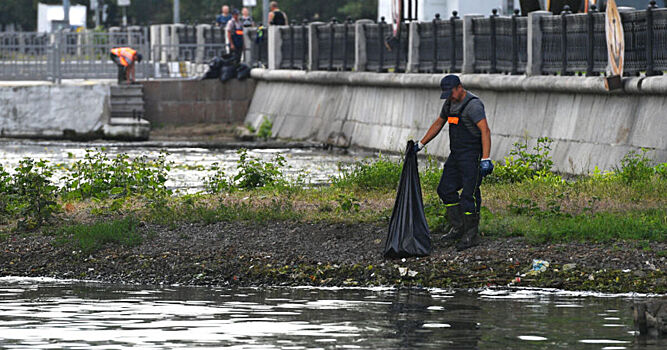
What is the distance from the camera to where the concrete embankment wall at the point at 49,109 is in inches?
1320

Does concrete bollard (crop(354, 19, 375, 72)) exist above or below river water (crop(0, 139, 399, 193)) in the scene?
above

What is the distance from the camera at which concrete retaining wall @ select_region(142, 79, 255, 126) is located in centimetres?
3550

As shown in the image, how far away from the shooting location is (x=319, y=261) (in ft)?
42.2

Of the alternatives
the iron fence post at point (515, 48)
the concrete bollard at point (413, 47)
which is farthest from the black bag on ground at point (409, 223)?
the concrete bollard at point (413, 47)

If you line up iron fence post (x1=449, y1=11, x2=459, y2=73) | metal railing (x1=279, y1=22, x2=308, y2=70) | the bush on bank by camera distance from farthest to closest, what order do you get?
metal railing (x1=279, y1=22, x2=308, y2=70)
iron fence post (x1=449, y1=11, x2=459, y2=73)
the bush on bank

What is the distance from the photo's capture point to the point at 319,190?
56.1 ft

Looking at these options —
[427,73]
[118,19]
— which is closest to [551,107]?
[427,73]

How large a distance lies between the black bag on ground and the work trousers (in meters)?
0.26

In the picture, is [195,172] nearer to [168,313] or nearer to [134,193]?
[134,193]

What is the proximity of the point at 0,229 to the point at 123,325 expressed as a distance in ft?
18.9

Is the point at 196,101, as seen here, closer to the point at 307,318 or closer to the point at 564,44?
the point at 564,44

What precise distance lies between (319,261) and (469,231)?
52.1 inches

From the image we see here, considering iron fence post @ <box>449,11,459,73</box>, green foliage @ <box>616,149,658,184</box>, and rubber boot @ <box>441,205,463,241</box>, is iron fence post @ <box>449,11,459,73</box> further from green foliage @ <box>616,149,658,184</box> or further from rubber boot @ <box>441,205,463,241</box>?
rubber boot @ <box>441,205,463,241</box>

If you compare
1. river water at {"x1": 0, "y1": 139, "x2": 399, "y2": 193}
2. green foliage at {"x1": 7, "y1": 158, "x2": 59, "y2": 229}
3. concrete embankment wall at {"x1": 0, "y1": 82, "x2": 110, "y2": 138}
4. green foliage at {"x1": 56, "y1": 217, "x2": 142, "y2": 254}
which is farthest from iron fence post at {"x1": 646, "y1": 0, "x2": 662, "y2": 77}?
concrete embankment wall at {"x1": 0, "y1": 82, "x2": 110, "y2": 138}
